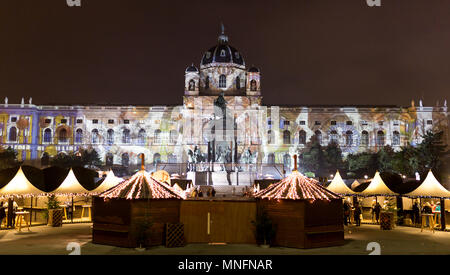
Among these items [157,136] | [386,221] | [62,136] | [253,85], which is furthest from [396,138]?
[386,221]

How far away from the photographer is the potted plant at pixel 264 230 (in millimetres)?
14008

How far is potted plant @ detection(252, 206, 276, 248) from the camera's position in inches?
551

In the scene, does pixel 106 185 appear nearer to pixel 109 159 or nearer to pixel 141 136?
pixel 141 136

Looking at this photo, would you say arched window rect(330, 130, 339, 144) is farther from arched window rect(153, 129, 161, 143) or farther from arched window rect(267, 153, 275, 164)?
arched window rect(153, 129, 161, 143)

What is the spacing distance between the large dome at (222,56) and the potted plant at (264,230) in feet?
200

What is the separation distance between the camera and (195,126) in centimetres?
6712

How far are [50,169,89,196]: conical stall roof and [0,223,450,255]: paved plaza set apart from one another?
4018 millimetres

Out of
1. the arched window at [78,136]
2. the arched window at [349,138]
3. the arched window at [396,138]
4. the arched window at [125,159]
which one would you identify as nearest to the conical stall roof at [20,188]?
the arched window at [125,159]

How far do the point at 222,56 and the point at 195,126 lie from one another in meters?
14.0

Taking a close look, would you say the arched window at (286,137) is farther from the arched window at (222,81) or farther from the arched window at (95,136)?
the arched window at (95,136)

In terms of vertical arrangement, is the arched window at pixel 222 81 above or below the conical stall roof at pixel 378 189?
above
